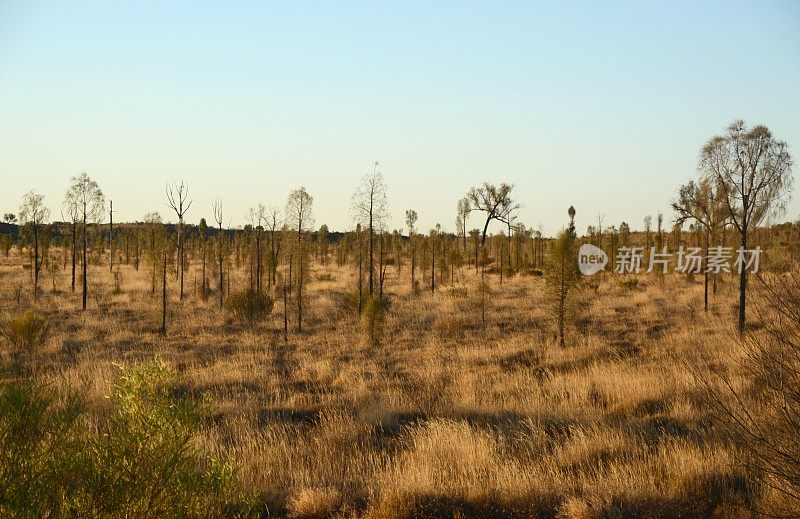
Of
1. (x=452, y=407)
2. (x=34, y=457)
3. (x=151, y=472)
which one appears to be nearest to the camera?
(x=34, y=457)

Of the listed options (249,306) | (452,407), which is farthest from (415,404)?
(249,306)

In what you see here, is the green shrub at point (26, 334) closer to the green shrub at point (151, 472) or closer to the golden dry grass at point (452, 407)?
the golden dry grass at point (452, 407)

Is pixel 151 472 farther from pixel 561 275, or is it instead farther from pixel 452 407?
pixel 561 275

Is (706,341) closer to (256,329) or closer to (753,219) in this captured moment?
(753,219)

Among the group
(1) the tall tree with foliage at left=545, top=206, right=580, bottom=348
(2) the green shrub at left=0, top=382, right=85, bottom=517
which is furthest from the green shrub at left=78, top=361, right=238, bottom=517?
(1) the tall tree with foliage at left=545, top=206, right=580, bottom=348

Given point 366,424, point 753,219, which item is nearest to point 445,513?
point 366,424

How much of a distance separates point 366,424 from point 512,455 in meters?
2.29

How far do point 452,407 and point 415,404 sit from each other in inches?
28.6

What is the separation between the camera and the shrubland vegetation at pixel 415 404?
3.57 meters

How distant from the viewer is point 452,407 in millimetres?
8852

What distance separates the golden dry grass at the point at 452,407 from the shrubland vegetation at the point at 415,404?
0.14 feet

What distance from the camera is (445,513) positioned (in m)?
5.05

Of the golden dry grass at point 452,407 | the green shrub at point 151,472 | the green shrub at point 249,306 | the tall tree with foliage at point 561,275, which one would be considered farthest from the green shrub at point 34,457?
the green shrub at point 249,306

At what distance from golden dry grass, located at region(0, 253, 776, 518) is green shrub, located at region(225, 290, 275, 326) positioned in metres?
0.77
